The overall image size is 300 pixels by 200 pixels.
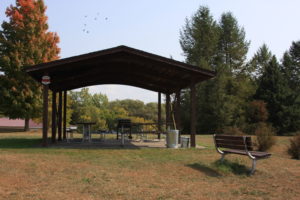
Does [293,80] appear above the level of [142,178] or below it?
above

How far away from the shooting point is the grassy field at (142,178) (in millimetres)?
5504

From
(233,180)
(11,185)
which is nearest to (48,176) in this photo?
(11,185)

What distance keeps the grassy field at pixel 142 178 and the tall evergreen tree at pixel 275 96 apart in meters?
25.9

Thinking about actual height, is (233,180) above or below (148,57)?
below

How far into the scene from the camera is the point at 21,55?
27094mm

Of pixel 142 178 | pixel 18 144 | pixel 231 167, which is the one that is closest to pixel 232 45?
pixel 18 144

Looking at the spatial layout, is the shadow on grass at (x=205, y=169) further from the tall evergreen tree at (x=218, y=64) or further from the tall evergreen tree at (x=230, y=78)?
the tall evergreen tree at (x=218, y=64)

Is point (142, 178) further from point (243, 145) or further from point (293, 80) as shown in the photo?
point (293, 80)

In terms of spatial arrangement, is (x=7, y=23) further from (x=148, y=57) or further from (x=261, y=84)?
(x=261, y=84)

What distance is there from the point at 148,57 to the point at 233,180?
6.31 meters

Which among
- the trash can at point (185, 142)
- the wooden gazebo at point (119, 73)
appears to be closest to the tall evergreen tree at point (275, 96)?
the wooden gazebo at point (119, 73)

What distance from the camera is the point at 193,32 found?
39344mm

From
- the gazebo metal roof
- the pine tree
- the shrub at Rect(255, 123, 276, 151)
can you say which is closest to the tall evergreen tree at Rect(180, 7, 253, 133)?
the pine tree

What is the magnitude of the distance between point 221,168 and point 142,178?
2074mm
